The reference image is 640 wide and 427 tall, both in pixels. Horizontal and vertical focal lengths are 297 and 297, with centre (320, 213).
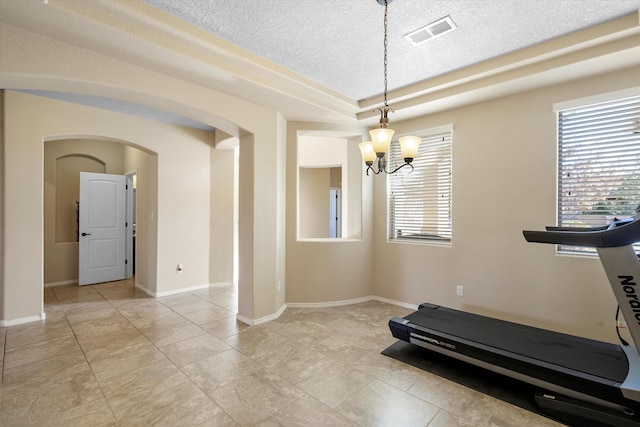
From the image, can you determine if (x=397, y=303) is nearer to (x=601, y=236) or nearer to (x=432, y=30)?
(x=601, y=236)

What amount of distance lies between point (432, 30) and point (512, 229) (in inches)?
91.4

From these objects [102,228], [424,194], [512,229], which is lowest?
[102,228]

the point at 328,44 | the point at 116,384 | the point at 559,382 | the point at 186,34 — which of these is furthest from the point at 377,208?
the point at 116,384

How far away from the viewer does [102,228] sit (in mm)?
5746

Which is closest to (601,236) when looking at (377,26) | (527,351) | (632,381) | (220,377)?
(632,381)

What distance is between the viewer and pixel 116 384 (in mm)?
2393

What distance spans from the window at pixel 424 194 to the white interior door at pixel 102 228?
5.30 m

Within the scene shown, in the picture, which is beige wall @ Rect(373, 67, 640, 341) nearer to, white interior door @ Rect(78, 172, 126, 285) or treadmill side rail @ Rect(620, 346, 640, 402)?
treadmill side rail @ Rect(620, 346, 640, 402)

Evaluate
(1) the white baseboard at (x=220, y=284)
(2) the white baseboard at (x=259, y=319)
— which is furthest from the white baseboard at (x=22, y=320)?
(2) the white baseboard at (x=259, y=319)

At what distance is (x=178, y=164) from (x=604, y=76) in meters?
5.63

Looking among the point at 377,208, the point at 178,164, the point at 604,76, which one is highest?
the point at 604,76

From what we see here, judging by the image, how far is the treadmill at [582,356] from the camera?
73.7 inches

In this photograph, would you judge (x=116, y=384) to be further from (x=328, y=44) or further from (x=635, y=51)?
(x=635, y=51)

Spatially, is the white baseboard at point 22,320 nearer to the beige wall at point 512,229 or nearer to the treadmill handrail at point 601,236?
the beige wall at point 512,229
